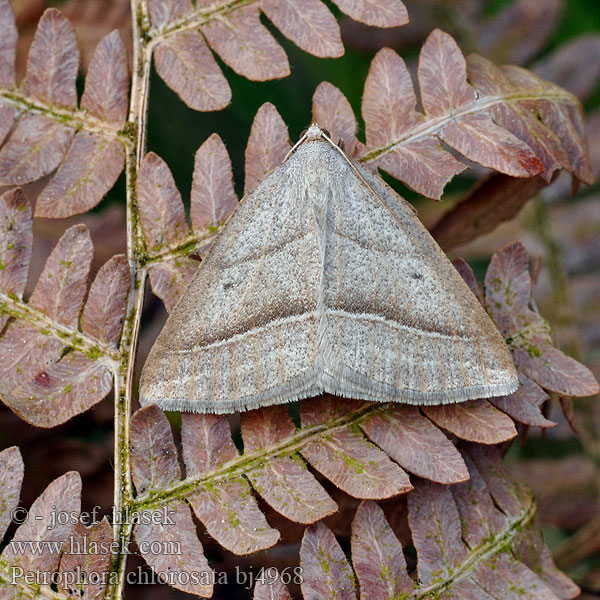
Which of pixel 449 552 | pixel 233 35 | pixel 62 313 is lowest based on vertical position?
pixel 449 552

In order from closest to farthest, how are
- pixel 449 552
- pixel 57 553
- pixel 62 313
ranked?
1. pixel 57 553
2. pixel 449 552
3. pixel 62 313

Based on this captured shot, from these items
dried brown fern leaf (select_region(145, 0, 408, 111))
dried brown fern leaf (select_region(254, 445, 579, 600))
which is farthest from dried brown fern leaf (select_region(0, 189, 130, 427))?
dried brown fern leaf (select_region(254, 445, 579, 600))

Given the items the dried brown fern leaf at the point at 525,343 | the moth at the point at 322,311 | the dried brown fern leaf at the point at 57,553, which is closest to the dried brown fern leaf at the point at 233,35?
the moth at the point at 322,311

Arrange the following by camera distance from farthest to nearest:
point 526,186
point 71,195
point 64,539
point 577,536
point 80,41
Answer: point 80,41, point 577,536, point 526,186, point 71,195, point 64,539

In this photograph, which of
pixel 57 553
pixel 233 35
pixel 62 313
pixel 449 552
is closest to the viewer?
pixel 57 553

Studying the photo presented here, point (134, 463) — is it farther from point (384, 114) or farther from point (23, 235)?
point (384, 114)

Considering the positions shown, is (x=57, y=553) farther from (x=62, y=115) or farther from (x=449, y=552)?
(x=62, y=115)

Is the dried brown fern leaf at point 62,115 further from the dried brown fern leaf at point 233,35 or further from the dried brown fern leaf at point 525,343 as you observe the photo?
the dried brown fern leaf at point 525,343

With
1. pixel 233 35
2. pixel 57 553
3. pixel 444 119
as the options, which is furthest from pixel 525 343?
pixel 57 553

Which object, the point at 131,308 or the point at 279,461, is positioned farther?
the point at 131,308

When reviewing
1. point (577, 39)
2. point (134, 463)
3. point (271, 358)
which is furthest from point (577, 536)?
point (577, 39)
